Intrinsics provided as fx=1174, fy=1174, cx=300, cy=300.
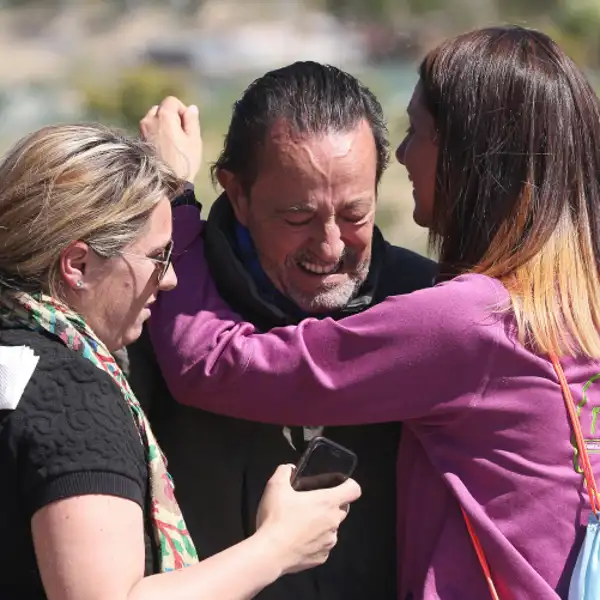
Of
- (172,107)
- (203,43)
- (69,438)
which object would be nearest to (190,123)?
(172,107)

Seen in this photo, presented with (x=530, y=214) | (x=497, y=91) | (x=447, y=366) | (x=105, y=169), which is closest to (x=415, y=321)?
(x=447, y=366)

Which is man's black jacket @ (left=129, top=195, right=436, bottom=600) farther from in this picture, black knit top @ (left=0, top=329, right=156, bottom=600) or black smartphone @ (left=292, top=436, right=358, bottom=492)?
black knit top @ (left=0, top=329, right=156, bottom=600)

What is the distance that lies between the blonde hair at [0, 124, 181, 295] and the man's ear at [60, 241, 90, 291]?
1 cm

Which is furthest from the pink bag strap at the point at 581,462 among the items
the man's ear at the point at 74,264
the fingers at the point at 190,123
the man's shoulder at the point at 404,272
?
the fingers at the point at 190,123

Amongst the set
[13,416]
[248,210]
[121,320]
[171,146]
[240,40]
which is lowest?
[13,416]

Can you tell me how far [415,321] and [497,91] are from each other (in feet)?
1.49

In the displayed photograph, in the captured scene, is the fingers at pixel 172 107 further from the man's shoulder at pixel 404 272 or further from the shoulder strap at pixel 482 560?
the shoulder strap at pixel 482 560

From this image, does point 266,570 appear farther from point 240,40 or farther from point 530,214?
point 240,40

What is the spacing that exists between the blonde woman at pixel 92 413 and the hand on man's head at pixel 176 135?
0.34 meters

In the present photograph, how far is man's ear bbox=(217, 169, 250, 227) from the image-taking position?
7.89 ft

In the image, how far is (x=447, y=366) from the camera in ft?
6.64

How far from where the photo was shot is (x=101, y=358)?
193cm

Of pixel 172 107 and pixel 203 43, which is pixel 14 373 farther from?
pixel 203 43

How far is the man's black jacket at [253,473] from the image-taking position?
228 centimetres
